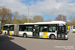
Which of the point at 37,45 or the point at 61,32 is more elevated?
the point at 61,32

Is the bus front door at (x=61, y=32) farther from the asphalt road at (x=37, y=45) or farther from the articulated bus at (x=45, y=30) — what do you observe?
the asphalt road at (x=37, y=45)

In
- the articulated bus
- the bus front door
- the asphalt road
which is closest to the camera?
the asphalt road

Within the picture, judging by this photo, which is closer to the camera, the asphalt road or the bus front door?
the asphalt road

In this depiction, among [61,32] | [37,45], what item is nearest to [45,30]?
[61,32]

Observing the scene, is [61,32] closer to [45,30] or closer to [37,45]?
[45,30]

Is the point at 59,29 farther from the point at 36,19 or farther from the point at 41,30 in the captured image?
the point at 36,19

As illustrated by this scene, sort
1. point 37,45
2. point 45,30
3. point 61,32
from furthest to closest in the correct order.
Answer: point 45,30 < point 61,32 < point 37,45

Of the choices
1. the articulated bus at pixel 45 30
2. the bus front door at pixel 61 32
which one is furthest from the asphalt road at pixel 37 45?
the articulated bus at pixel 45 30

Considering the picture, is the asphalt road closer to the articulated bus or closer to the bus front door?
the bus front door

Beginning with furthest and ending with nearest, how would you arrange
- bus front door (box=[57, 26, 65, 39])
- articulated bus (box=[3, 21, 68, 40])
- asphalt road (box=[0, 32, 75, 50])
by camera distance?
articulated bus (box=[3, 21, 68, 40]) → bus front door (box=[57, 26, 65, 39]) → asphalt road (box=[0, 32, 75, 50])

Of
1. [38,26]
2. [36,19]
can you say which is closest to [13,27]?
[38,26]

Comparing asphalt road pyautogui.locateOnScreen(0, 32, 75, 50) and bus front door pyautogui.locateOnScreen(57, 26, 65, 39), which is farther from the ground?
bus front door pyautogui.locateOnScreen(57, 26, 65, 39)

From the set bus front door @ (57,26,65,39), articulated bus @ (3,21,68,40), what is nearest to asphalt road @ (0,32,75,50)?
bus front door @ (57,26,65,39)

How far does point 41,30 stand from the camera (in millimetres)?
15117
